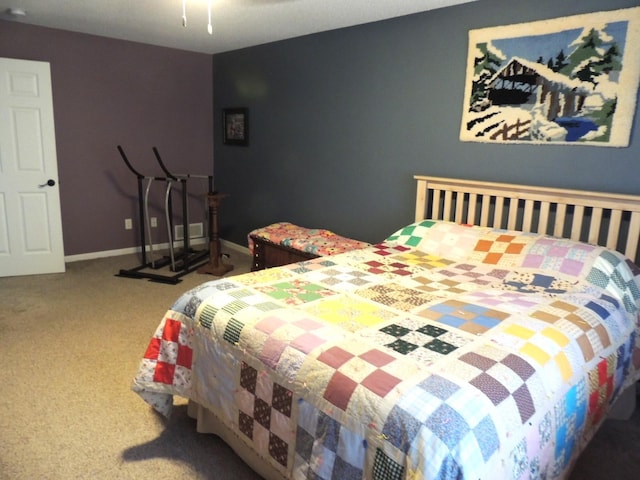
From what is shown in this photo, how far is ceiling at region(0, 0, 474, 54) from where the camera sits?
3.23m

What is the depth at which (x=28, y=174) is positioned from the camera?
4.12 metres

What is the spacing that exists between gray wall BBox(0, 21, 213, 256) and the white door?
0.31 m

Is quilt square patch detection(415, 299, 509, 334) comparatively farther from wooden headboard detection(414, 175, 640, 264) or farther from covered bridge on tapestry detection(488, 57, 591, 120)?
covered bridge on tapestry detection(488, 57, 591, 120)

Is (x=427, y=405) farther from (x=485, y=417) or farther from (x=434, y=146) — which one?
(x=434, y=146)

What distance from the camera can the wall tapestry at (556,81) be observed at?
8.06ft

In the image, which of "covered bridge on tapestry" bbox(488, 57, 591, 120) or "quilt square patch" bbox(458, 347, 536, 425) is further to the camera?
"covered bridge on tapestry" bbox(488, 57, 591, 120)

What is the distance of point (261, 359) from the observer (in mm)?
1640

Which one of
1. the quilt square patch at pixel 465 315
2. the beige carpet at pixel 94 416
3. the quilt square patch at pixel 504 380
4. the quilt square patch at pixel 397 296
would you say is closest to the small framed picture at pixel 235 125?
the beige carpet at pixel 94 416

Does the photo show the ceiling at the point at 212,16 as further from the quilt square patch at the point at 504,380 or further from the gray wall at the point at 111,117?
the quilt square patch at the point at 504,380

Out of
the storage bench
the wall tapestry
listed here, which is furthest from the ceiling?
the storage bench

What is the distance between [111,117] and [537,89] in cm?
403

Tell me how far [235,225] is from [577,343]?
4.19 meters

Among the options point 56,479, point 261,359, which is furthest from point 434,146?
point 56,479

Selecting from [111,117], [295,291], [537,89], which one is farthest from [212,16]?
[295,291]
